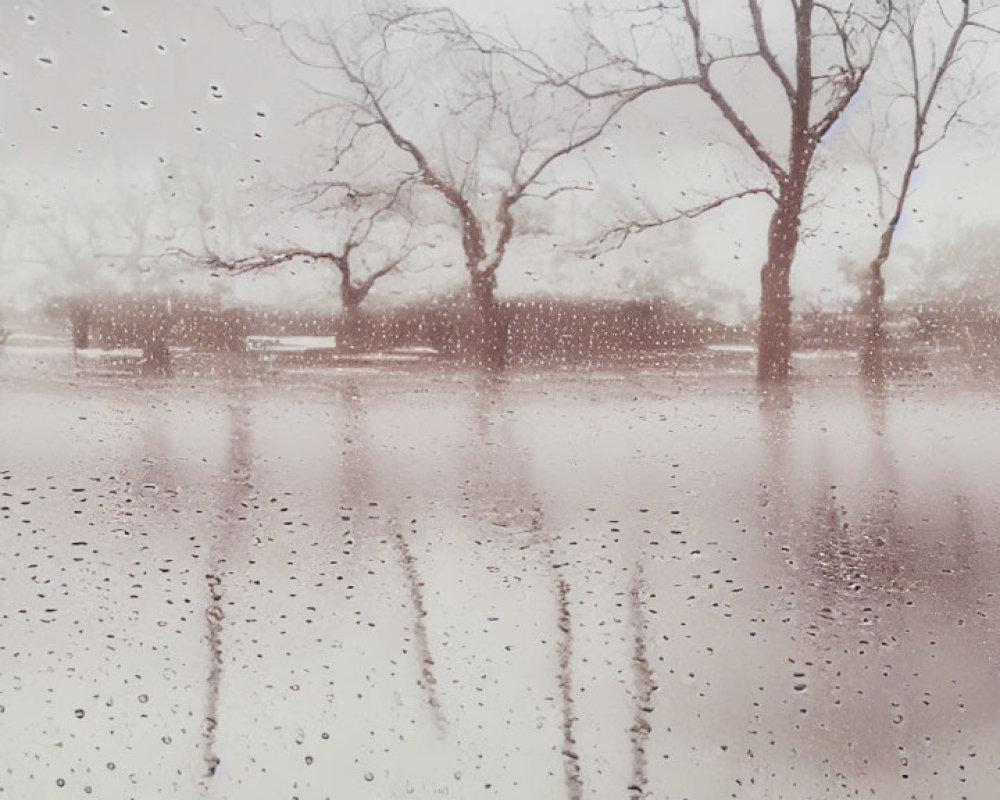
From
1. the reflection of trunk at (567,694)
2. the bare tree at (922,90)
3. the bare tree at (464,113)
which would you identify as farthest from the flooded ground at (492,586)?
the bare tree at (464,113)

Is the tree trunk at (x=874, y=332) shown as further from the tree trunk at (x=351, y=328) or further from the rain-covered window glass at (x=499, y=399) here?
the tree trunk at (x=351, y=328)

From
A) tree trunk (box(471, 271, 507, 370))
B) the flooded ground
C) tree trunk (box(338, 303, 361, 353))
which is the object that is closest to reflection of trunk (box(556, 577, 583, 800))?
the flooded ground

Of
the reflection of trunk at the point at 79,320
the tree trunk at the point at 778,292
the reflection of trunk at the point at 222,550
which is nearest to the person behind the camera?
the reflection of trunk at the point at 222,550

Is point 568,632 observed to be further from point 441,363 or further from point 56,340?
point 56,340

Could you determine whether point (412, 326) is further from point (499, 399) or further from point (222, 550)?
point (222, 550)

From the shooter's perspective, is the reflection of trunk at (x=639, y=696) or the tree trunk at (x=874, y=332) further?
the tree trunk at (x=874, y=332)

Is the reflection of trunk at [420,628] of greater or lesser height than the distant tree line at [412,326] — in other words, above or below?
below
